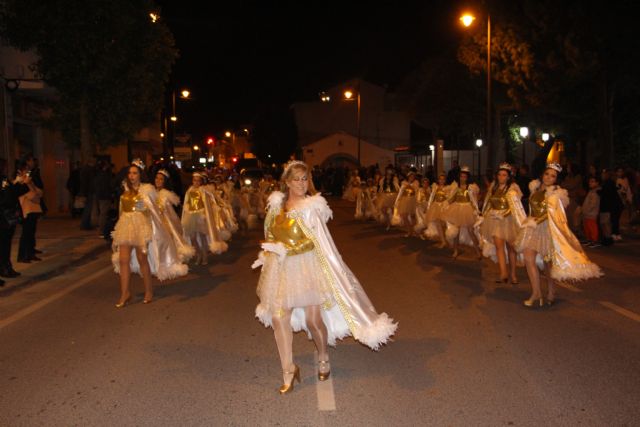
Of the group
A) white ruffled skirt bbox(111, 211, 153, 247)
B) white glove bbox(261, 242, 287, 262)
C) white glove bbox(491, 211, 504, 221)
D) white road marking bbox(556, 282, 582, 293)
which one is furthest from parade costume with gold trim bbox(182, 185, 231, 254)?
white glove bbox(261, 242, 287, 262)

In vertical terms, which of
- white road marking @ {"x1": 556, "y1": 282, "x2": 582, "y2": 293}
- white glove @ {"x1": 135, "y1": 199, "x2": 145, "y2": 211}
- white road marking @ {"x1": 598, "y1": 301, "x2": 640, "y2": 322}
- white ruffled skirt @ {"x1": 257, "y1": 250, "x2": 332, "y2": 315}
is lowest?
white road marking @ {"x1": 598, "y1": 301, "x2": 640, "y2": 322}

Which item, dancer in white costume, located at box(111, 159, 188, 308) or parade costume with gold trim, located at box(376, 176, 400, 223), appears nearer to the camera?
dancer in white costume, located at box(111, 159, 188, 308)

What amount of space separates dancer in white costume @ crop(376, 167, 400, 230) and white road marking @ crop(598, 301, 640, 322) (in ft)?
32.8

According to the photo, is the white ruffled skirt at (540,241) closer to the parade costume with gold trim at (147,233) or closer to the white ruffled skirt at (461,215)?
the white ruffled skirt at (461,215)

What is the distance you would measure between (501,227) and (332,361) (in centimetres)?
439

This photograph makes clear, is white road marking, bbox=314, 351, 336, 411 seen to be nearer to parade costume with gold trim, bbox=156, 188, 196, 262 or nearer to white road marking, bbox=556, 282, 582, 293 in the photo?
parade costume with gold trim, bbox=156, 188, 196, 262

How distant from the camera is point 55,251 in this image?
550 inches

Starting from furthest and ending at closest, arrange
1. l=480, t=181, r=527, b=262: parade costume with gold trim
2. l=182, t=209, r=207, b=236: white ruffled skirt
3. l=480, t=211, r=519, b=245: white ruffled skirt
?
l=182, t=209, r=207, b=236: white ruffled skirt
l=480, t=211, r=519, b=245: white ruffled skirt
l=480, t=181, r=527, b=262: parade costume with gold trim

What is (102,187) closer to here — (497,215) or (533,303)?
(497,215)

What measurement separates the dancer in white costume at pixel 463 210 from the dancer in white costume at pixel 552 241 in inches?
173

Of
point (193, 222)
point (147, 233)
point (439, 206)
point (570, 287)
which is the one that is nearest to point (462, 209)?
point (439, 206)

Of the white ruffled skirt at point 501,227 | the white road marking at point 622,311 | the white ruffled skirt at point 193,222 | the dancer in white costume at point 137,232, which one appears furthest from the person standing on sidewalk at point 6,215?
the white road marking at point 622,311

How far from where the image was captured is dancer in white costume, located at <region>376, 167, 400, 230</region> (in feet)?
60.5

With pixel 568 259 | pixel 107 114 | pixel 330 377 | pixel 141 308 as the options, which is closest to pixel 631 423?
pixel 330 377
